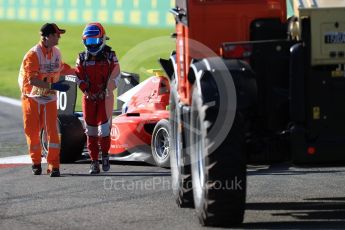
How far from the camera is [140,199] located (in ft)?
33.9

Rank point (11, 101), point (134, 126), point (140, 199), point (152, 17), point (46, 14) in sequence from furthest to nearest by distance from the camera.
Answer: point (46, 14) < point (152, 17) < point (11, 101) < point (134, 126) < point (140, 199)

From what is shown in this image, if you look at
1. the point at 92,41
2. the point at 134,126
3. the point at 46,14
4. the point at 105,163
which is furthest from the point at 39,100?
the point at 46,14

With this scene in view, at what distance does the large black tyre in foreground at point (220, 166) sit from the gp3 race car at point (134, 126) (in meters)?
4.58

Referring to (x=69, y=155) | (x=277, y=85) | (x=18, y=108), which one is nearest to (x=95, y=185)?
(x=69, y=155)

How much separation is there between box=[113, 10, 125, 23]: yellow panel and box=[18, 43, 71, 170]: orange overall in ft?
48.2

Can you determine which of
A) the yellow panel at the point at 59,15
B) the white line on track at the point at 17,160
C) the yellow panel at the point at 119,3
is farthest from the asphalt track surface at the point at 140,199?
the yellow panel at the point at 59,15

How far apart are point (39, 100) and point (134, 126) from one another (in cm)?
133

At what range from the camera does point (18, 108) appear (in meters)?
21.4

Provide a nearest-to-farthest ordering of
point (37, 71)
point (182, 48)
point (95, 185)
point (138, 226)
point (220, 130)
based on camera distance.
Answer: point (220, 130), point (138, 226), point (182, 48), point (95, 185), point (37, 71)

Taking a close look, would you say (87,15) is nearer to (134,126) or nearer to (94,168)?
(134,126)

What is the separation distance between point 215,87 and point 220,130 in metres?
0.33

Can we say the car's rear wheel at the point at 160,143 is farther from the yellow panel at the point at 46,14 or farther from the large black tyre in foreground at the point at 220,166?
the yellow panel at the point at 46,14

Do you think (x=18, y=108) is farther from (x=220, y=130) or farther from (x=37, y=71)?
(x=220, y=130)

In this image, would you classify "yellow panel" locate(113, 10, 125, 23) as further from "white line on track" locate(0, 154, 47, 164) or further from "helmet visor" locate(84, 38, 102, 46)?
"helmet visor" locate(84, 38, 102, 46)
